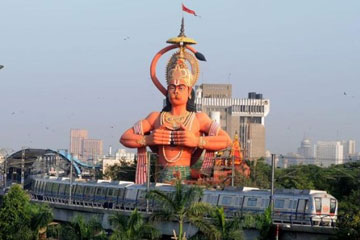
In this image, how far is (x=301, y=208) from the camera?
52625mm

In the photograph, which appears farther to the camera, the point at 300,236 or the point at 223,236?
the point at 300,236

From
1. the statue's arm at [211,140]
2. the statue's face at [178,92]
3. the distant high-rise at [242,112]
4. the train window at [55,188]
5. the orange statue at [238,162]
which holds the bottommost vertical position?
the train window at [55,188]

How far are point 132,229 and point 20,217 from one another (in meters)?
15.1

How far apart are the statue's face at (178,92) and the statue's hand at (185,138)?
2029mm

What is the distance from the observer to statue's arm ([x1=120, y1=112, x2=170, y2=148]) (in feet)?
237

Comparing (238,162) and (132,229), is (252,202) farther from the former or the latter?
(238,162)

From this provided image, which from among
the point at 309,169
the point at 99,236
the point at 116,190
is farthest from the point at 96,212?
the point at 309,169

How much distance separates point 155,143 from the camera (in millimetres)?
72438

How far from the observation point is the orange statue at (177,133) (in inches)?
2840

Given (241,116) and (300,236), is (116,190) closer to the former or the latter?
(300,236)

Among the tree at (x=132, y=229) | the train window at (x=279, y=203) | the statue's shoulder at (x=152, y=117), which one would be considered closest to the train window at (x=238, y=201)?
the train window at (x=279, y=203)

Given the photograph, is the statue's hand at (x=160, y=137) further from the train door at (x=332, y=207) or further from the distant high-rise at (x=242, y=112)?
the distant high-rise at (x=242, y=112)

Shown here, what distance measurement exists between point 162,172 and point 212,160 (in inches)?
153

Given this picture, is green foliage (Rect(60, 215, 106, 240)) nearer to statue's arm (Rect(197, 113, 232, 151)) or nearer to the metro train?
the metro train
